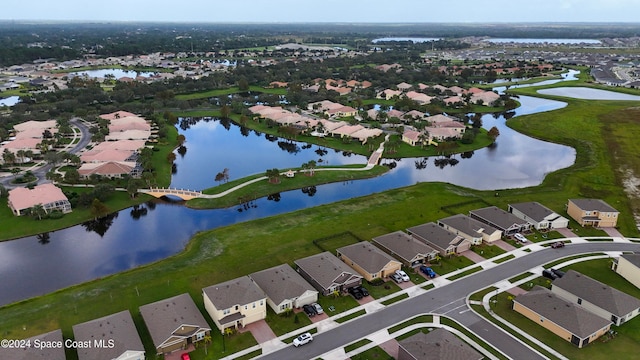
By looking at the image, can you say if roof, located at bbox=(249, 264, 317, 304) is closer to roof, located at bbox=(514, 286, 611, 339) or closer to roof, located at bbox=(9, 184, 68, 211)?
roof, located at bbox=(514, 286, 611, 339)

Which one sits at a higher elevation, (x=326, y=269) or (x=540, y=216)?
(x=540, y=216)

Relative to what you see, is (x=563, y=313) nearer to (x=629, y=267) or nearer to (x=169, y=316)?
(x=629, y=267)

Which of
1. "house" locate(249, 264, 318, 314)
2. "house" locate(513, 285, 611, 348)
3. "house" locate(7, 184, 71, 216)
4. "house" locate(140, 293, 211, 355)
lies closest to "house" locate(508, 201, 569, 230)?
"house" locate(513, 285, 611, 348)

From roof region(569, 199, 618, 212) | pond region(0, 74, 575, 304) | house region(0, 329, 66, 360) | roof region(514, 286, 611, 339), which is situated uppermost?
roof region(569, 199, 618, 212)

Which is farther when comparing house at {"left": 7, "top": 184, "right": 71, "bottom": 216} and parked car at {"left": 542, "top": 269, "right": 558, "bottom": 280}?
house at {"left": 7, "top": 184, "right": 71, "bottom": 216}

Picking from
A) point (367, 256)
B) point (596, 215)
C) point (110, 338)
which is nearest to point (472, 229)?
point (367, 256)

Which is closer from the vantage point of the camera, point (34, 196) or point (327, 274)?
point (327, 274)

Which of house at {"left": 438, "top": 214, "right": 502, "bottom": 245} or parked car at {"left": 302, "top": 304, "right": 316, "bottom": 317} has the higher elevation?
house at {"left": 438, "top": 214, "right": 502, "bottom": 245}

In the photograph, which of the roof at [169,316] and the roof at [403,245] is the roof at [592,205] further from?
the roof at [169,316]
